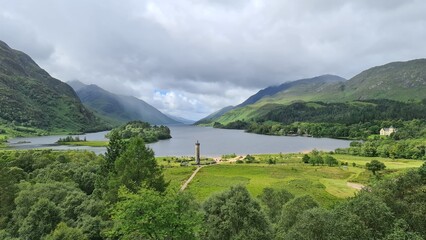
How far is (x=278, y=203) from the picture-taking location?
164 feet

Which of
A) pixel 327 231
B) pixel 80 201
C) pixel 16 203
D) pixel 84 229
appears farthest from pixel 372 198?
pixel 16 203

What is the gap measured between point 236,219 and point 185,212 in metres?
8.05

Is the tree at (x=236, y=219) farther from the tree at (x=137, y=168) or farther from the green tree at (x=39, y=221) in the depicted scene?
the green tree at (x=39, y=221)

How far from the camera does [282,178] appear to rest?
98.6 meters

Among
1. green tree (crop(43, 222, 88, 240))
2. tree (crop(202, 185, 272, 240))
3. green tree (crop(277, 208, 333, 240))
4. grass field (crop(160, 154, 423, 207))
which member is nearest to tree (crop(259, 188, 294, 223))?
tree (crop(202, 185, 272, 240))

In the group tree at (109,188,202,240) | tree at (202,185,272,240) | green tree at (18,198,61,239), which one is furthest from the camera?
green tree at (18,198,61,239)

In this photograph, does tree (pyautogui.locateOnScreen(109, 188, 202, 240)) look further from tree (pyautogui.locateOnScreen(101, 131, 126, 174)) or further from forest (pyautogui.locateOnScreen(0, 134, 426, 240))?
tree (pyautogui.locateOnScreen(101, 131, 126, 174))

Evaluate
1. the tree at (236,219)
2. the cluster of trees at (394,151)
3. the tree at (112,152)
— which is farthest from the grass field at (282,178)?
the cluster of trees at (394,151)

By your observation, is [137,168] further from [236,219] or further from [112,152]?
[236,219]

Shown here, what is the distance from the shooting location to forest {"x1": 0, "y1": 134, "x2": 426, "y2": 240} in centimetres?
2469

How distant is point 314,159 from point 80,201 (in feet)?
336

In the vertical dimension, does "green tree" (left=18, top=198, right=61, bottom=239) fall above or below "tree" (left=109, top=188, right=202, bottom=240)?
below

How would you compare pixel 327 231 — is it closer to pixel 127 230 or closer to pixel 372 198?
pixel 372 198

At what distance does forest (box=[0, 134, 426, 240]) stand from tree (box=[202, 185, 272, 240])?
96mm
